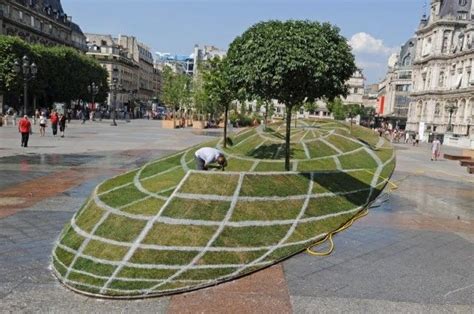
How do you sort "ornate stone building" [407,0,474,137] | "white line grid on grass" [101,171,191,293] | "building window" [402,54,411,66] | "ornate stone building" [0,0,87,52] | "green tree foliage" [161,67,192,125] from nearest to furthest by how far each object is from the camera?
1. "white line grid on grass" [101,171,191,293]
2. "ornate stone building" [0,0,87,52]
3. "green tree foliage" [161,67,192,125]
4. "ornate stone building" [407,0,474,137]
5. "building window" [402,54,411,66]

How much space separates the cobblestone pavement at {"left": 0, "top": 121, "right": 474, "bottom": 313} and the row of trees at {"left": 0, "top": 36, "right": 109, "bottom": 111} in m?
51.6

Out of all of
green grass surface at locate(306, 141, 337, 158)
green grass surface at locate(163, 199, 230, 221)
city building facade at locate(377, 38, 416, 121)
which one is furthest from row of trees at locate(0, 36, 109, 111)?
city building facade at locate(377, 38, 416, 121)

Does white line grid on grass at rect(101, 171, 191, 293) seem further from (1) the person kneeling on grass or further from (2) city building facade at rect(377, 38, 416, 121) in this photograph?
(2) city building facade at rect(377, 38, 416, 121)

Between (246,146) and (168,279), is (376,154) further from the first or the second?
(168,279)

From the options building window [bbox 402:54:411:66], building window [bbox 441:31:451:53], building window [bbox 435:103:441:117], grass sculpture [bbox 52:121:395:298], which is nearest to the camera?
grass sculpture [bbox 52:121:395:298]

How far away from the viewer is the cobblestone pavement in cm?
720

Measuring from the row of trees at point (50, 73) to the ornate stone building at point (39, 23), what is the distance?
32.6 ft

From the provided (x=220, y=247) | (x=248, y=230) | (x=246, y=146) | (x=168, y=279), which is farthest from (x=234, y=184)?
(x=246, y=146)

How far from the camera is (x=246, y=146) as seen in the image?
20.9m

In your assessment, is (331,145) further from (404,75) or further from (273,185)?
(404,75)

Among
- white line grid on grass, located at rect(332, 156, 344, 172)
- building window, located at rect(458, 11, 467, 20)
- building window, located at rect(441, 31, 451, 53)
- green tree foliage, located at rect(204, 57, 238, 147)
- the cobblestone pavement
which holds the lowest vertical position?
the cobblestone pavement

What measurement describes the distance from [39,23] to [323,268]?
97.4 meters

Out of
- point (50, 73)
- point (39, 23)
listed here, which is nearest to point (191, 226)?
point (50, 73)

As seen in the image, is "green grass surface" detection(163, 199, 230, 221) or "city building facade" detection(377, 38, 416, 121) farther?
"city building facade" detection(377, 38, 416, 121)
